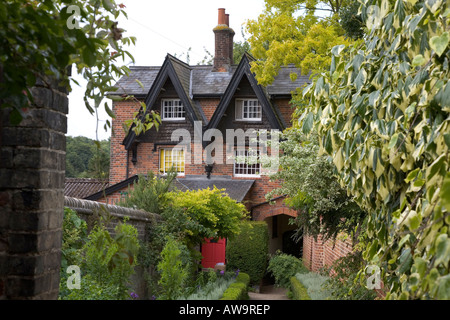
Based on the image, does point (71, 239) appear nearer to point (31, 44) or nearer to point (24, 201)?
point (24, 201)

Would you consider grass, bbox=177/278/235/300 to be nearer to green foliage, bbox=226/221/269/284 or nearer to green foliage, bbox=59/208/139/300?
green foliage, bbox=59/208/139/300

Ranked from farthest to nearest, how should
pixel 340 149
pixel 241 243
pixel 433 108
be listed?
pixel 241 243
pixel 340 149
pixel 433 108

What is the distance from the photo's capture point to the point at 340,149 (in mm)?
4898

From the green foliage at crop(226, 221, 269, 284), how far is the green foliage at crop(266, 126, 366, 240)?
7.84 meters

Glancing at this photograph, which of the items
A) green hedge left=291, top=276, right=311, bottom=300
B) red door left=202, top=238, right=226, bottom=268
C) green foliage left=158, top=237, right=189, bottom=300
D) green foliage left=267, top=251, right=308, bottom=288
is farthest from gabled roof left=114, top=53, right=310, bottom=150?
green foliage left=158, top=237, right=189, bottom=300

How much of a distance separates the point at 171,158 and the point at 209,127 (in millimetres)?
2521

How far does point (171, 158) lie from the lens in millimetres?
25828

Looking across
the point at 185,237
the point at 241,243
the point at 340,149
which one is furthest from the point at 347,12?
the point at 340,149

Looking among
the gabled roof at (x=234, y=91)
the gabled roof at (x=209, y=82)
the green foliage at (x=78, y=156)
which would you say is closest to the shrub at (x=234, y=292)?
the gabled roof at (x=234, y=91)

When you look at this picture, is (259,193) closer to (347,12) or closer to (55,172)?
(347,12)

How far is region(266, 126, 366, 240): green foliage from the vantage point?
34.6 feet

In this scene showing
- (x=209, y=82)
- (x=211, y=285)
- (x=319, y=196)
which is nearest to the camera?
(x=319, y=196)

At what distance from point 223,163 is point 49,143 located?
21.7 metres

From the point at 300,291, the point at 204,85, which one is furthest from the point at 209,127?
the point at 300,291
